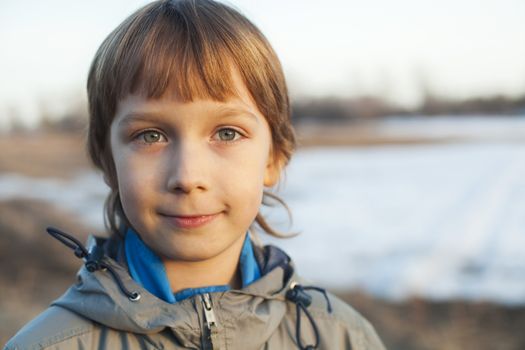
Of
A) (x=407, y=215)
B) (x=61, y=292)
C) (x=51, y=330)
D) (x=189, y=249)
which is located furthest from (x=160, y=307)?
(x=407, y=215)

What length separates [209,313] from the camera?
153cm

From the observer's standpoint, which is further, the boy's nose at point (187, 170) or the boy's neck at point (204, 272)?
the boy's neck at point (204, 272)

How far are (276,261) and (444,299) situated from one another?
11.5ft

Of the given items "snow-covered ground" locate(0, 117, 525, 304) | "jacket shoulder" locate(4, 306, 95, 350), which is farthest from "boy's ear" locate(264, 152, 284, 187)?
"snow-covered ground" locate(0, 117, 525, 304)

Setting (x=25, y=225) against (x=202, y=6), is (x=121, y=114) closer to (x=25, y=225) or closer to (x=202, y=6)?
(x=202, y=6)

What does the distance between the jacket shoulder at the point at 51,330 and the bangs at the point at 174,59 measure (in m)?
0.56

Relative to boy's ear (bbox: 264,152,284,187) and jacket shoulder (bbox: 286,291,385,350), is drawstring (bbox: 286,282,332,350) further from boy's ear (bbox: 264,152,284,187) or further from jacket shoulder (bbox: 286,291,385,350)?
boy's ear (bbox: 264,152,284,187)

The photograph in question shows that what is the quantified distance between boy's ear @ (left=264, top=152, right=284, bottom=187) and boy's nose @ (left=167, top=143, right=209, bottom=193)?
37 cm

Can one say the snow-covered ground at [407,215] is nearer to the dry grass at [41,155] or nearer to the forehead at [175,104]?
the dry grass at [41,155]

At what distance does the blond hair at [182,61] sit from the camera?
1523 mm

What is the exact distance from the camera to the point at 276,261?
181 centimetres

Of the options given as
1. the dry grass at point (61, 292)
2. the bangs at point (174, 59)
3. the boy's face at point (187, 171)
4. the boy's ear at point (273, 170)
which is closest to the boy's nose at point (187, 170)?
the boy's face at point (187, 171)

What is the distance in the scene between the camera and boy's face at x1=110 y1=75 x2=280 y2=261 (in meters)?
1.50

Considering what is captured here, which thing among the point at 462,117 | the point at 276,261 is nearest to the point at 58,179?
the point at 462,117
